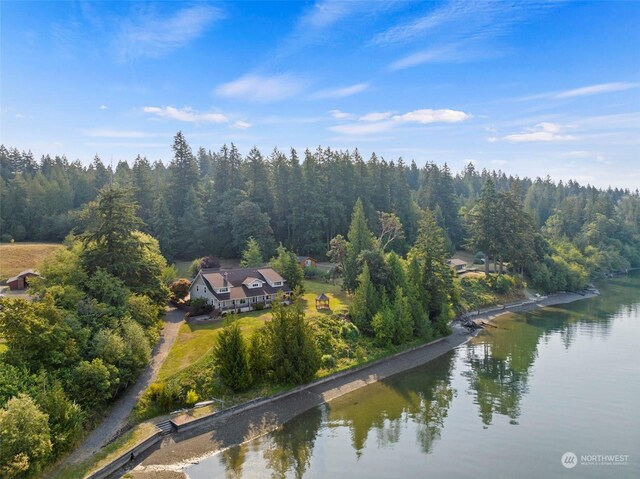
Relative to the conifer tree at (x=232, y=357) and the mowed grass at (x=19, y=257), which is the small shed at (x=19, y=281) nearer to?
the mowed grass at (x=19, y=257)

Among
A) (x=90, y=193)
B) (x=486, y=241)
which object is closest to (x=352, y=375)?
(x=486, y=241)

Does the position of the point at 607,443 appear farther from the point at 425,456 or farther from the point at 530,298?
the point at 530,298

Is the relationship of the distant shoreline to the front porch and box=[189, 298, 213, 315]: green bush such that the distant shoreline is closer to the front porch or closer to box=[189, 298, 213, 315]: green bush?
the front porch

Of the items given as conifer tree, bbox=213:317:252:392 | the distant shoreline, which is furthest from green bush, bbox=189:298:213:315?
the distant shoreline

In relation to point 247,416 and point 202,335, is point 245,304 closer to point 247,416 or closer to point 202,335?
point 202,335

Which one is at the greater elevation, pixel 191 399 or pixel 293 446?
pixel 191 399

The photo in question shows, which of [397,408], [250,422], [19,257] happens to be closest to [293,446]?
[250,422]
